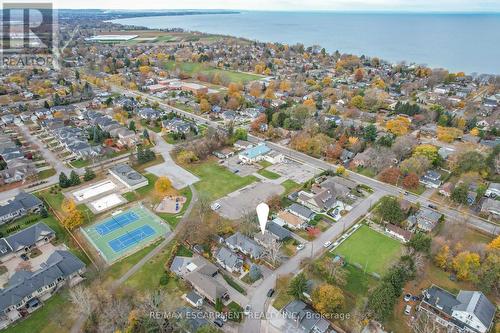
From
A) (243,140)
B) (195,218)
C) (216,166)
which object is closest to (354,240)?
(195,218)

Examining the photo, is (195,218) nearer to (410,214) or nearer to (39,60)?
(410,214)

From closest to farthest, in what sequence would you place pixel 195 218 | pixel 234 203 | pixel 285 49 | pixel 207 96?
pixel 195 218 < pixel 234 203 < pixel 207 96 < pixel 285 49

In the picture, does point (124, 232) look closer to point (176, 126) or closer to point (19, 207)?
point (19, 207)

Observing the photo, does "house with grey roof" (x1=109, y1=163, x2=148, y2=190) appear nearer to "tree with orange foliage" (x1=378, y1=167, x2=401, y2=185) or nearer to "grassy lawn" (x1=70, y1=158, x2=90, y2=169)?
"grassy lawn" (x1=70, y1=158, x2=90, y2=169)

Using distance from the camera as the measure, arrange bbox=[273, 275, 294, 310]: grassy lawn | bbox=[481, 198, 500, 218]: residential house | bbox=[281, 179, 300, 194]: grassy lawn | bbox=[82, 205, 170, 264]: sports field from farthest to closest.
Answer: bbox=[281, 179, 300, 194]: grassy lawn → bbox=[481, 198, 500, 218]: residential house → bbox=[82, 205, 170, 264]: sports field → bbox=[273, 275, 294, 310]: grassy lawn

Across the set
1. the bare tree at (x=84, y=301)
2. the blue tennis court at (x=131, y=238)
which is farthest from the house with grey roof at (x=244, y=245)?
the bare tree at (x=84, y=301)

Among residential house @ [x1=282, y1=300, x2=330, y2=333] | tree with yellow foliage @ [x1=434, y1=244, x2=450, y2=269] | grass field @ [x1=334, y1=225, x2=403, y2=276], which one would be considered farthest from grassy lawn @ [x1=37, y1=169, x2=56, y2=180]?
tree with yellow foliage @ [x1=434, y1=244, x2=450, y2=269]

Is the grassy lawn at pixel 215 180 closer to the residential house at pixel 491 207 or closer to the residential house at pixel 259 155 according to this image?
the residential house at pixel 259 155
